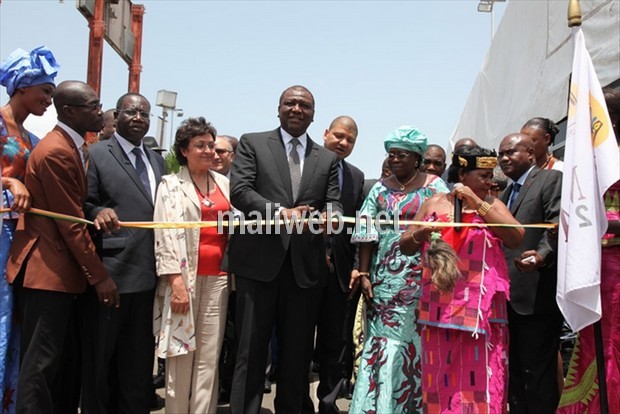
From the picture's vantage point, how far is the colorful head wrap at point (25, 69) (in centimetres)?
404

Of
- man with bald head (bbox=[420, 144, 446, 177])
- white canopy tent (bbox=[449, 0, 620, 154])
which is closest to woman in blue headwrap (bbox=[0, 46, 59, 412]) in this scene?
man with bald head (bbox=[420, 144, 446, 177])

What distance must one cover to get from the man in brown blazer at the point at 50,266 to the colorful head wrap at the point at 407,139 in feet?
6.96

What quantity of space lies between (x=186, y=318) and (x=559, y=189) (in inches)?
108

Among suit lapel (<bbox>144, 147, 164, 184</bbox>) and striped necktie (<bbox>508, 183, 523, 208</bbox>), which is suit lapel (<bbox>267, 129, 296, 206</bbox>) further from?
striped necktie (<bbox>508, 183, 523, 208</bbox>)

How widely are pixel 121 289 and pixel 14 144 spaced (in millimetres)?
1147

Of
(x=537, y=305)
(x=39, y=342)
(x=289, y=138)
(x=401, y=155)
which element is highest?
(x=289, y=138)

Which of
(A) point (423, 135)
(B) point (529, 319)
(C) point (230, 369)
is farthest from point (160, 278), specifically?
(B) point (529, 319)

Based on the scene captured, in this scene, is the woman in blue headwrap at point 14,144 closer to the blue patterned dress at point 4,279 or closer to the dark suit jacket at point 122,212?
the blue patterned dress at point 4,279

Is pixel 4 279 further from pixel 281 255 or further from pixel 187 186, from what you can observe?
pixel 281 255

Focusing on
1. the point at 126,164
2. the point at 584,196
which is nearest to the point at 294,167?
the point at 126,164

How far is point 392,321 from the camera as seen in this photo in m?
4.47

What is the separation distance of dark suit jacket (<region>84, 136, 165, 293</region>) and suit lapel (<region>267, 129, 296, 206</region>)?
0.93m

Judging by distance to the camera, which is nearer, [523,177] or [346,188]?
[523,177]

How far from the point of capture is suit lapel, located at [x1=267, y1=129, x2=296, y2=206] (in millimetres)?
4471
